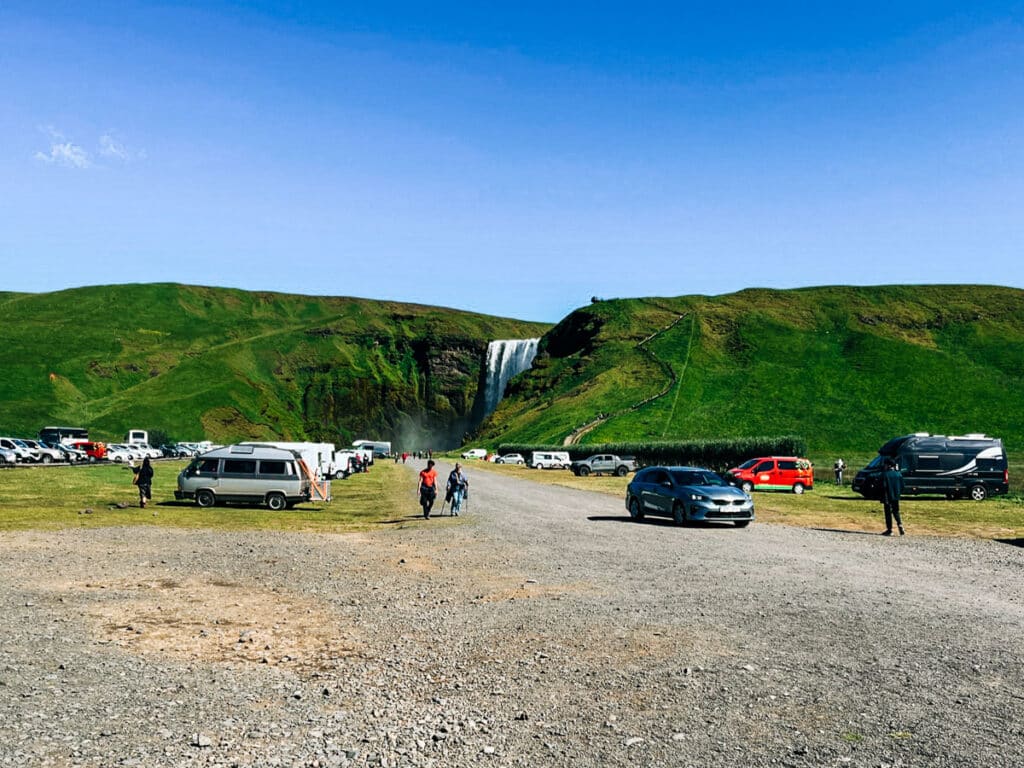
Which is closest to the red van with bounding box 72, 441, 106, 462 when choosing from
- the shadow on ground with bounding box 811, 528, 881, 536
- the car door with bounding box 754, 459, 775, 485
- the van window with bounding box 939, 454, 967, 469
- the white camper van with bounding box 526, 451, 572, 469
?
the white camper van with bounding box 526, 451, 572, 469

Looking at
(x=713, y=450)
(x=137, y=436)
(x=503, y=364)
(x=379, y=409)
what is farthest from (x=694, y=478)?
(x=379, y=409)

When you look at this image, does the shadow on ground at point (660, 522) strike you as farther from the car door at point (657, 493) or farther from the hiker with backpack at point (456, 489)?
the hiker with backpack at point (456, 489)

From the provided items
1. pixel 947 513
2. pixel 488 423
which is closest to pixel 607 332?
pixel 488 423

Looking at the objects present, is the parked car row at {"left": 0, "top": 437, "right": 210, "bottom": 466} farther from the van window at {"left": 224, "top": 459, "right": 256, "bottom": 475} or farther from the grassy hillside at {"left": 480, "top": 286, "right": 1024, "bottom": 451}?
the grassy hillside at {"left": 480, "top": 286, "right": 1024, "bottom": 451}

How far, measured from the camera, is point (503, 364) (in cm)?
16962

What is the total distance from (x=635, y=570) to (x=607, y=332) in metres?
136

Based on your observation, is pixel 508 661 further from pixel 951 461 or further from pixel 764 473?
pixel 764 473

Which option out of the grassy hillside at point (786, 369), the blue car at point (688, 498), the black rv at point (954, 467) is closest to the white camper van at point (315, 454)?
the blue car at point (688, 498)

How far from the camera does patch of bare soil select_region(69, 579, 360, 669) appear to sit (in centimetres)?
930

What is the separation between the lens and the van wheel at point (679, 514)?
2574 cm

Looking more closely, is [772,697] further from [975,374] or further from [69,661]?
[975,374]

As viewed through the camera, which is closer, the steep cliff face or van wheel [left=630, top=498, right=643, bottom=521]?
van wheel [left=630, top=498, right=643, bottom=521]

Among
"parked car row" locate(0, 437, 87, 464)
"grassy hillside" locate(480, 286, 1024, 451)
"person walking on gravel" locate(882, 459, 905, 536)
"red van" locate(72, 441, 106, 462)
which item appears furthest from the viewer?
"grassy hillside" locate(480, 286, 1024, 451)

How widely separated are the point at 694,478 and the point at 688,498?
1481mm
